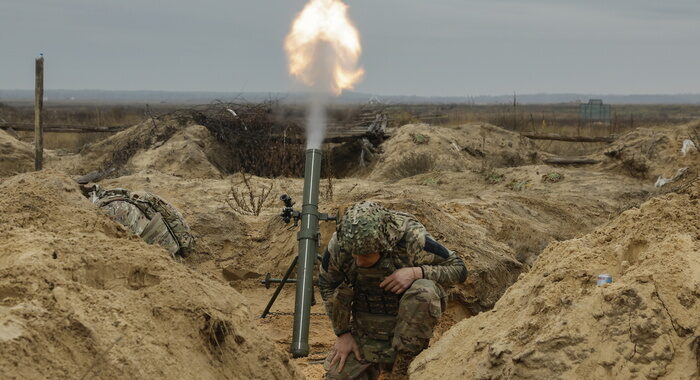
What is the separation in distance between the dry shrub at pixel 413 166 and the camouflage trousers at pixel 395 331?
13924mm

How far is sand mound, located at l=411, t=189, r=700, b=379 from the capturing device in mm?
4680

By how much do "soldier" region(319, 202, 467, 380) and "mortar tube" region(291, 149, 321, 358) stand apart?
0.12 m

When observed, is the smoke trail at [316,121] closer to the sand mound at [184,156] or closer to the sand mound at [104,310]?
the sand mound at [104,310]

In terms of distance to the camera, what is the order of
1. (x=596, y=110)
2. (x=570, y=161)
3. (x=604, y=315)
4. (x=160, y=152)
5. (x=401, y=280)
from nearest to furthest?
(x=604, y=315), (x=401, y=280), (x=160, y=152), (x=570, y=161), (x=596, y=110)

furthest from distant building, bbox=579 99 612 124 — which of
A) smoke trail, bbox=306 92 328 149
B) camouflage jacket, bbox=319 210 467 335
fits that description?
camouflage jacket, bbox=319 210 467 335

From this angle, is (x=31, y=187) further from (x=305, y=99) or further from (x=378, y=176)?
(x=378, y=176)

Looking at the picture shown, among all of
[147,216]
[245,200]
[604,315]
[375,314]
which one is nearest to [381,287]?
[375,314]

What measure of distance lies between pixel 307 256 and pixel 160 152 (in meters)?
14.2

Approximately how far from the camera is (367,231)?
586 cm

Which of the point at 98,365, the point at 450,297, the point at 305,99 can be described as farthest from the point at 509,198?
the point at 98,365

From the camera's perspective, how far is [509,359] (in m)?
5.04

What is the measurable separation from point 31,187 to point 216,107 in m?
16.4

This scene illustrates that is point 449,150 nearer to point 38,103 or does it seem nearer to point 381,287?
point 38,103

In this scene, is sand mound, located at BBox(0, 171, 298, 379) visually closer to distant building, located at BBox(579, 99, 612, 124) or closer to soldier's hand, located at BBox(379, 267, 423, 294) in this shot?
soldier's hand, located at BBox(379, 267, 423, 294)
